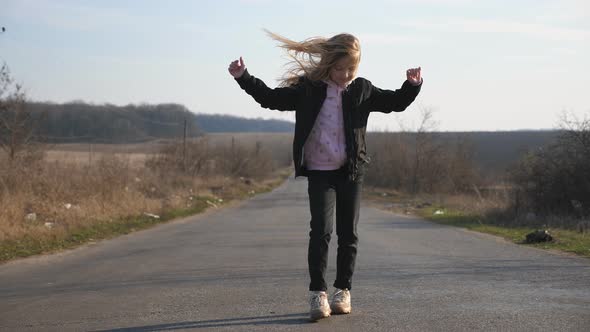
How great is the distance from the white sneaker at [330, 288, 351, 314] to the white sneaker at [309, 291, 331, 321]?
120 millimetres

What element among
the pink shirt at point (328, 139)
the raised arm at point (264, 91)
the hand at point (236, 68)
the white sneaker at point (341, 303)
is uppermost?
the hand at point (236, 68)

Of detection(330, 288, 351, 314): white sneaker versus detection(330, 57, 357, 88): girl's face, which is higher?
detection(330, 57, 357, 88): girl's face

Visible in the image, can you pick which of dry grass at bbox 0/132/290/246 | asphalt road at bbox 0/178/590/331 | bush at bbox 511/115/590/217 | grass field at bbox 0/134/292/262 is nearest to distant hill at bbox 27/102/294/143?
grass field at bbox 0/134/292/262

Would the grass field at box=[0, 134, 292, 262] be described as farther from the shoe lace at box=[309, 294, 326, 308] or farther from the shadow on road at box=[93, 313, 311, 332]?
the shoe lace at box=[309, 294, 326, 308]

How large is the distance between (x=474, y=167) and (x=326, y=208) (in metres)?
41.6

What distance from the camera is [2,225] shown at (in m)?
11.4

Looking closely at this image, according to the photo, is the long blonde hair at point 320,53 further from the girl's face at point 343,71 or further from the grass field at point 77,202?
the grass field at point 77,202

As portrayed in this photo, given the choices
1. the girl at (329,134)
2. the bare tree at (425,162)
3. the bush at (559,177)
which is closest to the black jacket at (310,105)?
the girl at (329,134)

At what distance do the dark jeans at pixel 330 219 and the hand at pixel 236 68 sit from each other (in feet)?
2.82

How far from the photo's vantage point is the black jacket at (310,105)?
4.85m

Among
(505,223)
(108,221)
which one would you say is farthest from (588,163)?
(108,221)

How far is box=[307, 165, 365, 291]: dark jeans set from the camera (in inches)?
190

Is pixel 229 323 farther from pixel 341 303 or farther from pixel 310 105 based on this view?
pixel 310 105

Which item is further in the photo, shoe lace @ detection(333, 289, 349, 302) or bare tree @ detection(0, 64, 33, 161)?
bare tree @ detection(0, 64, 33, 161)
